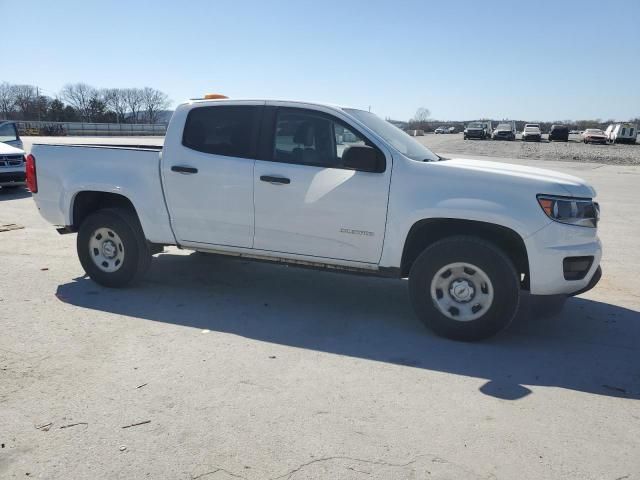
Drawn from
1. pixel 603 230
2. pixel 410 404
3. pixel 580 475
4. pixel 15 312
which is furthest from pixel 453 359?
pixel 603 230

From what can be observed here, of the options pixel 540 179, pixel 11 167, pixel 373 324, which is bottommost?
pixel 373 324

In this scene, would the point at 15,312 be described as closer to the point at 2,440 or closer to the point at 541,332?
the point at 2,440

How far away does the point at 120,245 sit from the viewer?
5.62 meters

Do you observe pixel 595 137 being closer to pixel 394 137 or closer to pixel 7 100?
pixel 394 137

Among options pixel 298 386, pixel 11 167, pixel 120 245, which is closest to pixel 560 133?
pixel 11 167

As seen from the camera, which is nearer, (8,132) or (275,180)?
(275,180)

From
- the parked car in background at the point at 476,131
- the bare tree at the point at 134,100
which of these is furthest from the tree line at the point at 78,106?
the parked car in background at the point at 476,131

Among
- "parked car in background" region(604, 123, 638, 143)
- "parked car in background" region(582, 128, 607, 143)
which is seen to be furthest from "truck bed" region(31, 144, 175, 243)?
"parked car in background" region(604, 123, 638, 143)

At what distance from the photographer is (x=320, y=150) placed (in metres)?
4.91

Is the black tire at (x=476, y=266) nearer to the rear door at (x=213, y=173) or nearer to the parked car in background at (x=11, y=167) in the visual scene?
the rear door at (x=213, y=173)

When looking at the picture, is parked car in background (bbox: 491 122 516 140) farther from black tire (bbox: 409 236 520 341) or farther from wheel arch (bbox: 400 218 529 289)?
black tire (bbox: 409 236 520 341)

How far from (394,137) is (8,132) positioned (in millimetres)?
13501

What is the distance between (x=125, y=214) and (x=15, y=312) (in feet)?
4.44

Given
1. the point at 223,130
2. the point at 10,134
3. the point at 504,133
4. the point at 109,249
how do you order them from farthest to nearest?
the point at 504,133, the point at 10,134, the point at 109,249, the point at 223,130
